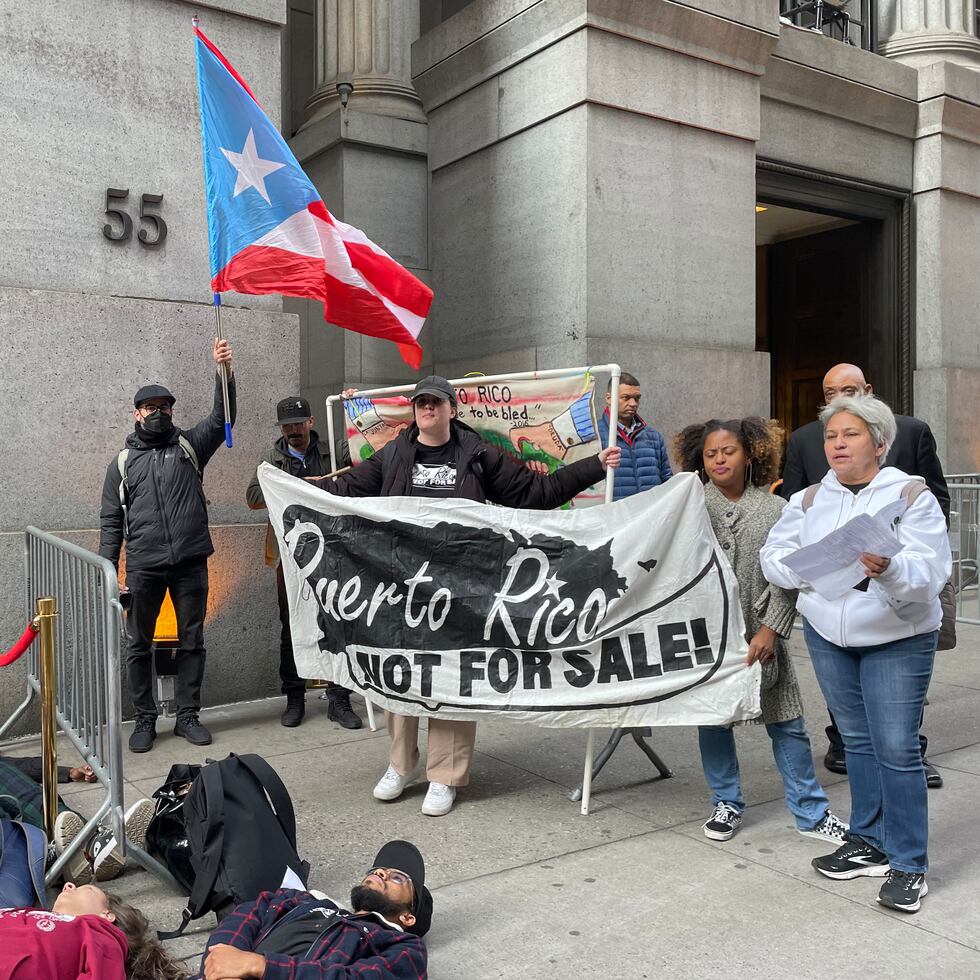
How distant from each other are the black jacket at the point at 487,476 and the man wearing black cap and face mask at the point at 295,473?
1.35m

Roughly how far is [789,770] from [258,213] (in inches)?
153

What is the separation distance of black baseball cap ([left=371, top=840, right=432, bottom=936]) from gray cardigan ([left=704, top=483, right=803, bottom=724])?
176cm

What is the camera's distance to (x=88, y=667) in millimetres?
4461

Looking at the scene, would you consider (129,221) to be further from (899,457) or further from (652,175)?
(899,457)

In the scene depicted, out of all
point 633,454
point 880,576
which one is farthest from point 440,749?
point 633,454

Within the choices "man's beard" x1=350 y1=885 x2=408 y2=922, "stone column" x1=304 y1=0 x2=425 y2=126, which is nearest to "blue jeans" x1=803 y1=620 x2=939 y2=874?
"man's beard" x1=350 y1=885 x2=408 y2=922

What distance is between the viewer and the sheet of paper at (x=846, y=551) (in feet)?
11.3

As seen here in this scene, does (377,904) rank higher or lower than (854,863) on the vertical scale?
higher

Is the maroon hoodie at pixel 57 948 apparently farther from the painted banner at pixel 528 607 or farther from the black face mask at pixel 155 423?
the black face mask at pixel 155 423

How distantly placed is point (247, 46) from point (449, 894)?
5.95 meters

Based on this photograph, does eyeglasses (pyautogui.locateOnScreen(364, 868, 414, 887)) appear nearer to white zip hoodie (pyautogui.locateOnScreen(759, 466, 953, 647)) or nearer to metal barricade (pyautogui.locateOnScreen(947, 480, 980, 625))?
white zip hoodie (pyautogui.locateOnScreen(759, 466, 953, 647))

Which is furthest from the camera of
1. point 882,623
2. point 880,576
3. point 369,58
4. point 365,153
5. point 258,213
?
point 369,58

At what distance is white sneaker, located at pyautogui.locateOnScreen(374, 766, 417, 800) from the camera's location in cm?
505

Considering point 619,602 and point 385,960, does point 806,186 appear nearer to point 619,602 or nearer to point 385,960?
point 619,602
